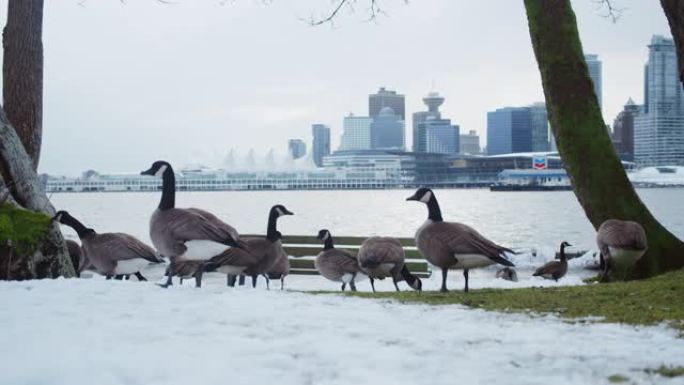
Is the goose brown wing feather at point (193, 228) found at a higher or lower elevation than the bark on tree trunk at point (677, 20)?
lower

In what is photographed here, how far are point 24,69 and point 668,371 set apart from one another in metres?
11.0

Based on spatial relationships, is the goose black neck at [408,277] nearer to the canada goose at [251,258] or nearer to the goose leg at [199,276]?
the canada goose at [251,258]

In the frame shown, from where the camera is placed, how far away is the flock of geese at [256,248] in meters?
9.95

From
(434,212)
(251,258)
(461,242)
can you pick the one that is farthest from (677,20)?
(251,258)

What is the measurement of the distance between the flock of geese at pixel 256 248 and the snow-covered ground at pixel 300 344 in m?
1.83

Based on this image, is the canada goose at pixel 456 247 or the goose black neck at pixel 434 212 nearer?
the canada goose at pixel 456 247

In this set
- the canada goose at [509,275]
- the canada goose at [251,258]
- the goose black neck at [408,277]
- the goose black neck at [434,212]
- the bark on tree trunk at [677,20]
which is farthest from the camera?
the canada goose at [509,275]

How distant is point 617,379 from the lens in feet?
16.2

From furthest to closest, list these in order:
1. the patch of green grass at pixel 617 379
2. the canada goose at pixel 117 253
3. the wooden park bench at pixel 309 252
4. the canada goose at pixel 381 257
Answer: the wooden park bench at pixel 309 252 → the canada goose at pixel 381 257 → the canada goose at pixel 117 253 → the patch of green grass at pixel 617 379

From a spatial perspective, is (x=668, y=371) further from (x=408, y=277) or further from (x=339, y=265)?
(x=339, y=265)

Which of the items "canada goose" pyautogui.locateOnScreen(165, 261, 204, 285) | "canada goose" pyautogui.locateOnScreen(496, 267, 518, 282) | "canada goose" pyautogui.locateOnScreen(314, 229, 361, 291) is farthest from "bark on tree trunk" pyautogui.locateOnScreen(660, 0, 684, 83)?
"canada goose" pyautogui.locateOnScreen(496, 267, 518, 282)

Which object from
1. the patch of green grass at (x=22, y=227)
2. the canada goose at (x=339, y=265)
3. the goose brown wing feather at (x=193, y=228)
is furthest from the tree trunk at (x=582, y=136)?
the patch of green grass at (x=22, y=227)

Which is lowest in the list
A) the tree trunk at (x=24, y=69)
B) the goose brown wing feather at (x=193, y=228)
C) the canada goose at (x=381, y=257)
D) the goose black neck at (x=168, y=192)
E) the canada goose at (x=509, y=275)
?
the canada goose at (x=509, y=275)

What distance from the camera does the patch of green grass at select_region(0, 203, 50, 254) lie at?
34.7 ft
